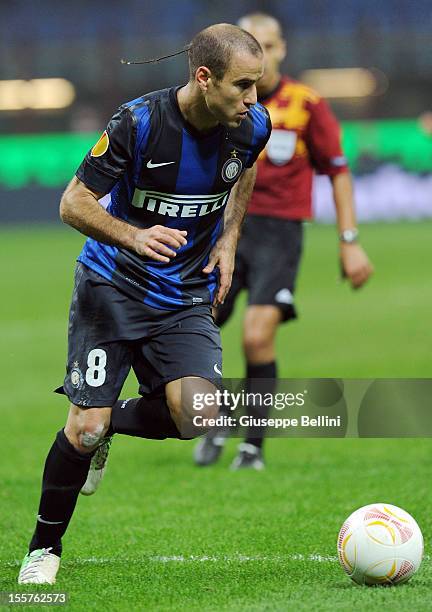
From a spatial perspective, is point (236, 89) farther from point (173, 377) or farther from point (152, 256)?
point (173, 377)

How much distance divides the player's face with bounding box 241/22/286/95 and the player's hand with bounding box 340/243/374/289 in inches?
41.2

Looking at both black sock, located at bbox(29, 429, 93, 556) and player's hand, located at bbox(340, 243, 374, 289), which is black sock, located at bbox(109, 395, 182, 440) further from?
player's hand, located at bbox(340, 243, 374, 289)

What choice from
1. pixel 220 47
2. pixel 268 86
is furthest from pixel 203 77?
pixel 268 86

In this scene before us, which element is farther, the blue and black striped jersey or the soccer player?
the soccer player

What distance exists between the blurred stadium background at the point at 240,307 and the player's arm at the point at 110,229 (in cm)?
121

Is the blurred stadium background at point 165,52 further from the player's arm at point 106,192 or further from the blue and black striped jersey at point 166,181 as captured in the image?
the player's arm at point 106,192

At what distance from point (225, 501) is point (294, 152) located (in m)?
2.22

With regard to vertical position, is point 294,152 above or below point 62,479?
above

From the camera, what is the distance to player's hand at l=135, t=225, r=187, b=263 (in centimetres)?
424

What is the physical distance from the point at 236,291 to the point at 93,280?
251 centimetres

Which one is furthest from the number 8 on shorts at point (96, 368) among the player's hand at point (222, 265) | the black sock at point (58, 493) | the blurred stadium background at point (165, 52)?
the blurred stadium background at point (165, 52)

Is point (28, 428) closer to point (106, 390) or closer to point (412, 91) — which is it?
point (106, 390)

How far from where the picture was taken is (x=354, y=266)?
265 inches

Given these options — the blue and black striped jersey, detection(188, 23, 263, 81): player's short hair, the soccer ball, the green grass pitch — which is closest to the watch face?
the green grass pitch
